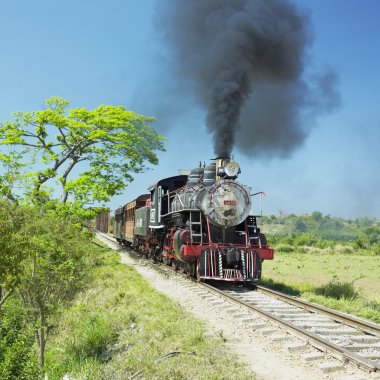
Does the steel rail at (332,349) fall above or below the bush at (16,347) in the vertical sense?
above

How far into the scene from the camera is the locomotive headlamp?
12862 millimetres

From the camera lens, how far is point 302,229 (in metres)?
143

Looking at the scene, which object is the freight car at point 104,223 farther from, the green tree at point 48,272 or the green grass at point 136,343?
the green grass at point 136,343

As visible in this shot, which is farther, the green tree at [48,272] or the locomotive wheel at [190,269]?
the locomotive wheel at [190,269]

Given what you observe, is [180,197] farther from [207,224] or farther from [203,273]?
[203,273]

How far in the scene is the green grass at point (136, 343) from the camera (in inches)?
228

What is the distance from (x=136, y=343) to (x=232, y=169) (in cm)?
673

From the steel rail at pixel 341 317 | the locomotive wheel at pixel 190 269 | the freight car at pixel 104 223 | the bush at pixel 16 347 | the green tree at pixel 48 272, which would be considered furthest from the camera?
the freight car at pixel 104 223

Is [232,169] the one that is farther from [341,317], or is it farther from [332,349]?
[332,349]

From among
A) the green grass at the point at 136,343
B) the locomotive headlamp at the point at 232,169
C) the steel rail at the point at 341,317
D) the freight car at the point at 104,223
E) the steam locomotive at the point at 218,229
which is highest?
the freight car at the point at 104,223

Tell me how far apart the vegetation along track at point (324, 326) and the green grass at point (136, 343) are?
1434mm

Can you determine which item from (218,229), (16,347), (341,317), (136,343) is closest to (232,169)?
(218,229)

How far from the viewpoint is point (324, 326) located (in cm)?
795

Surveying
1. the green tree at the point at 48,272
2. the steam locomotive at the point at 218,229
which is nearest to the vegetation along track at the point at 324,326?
the steam locomotive at the point at 218,229
